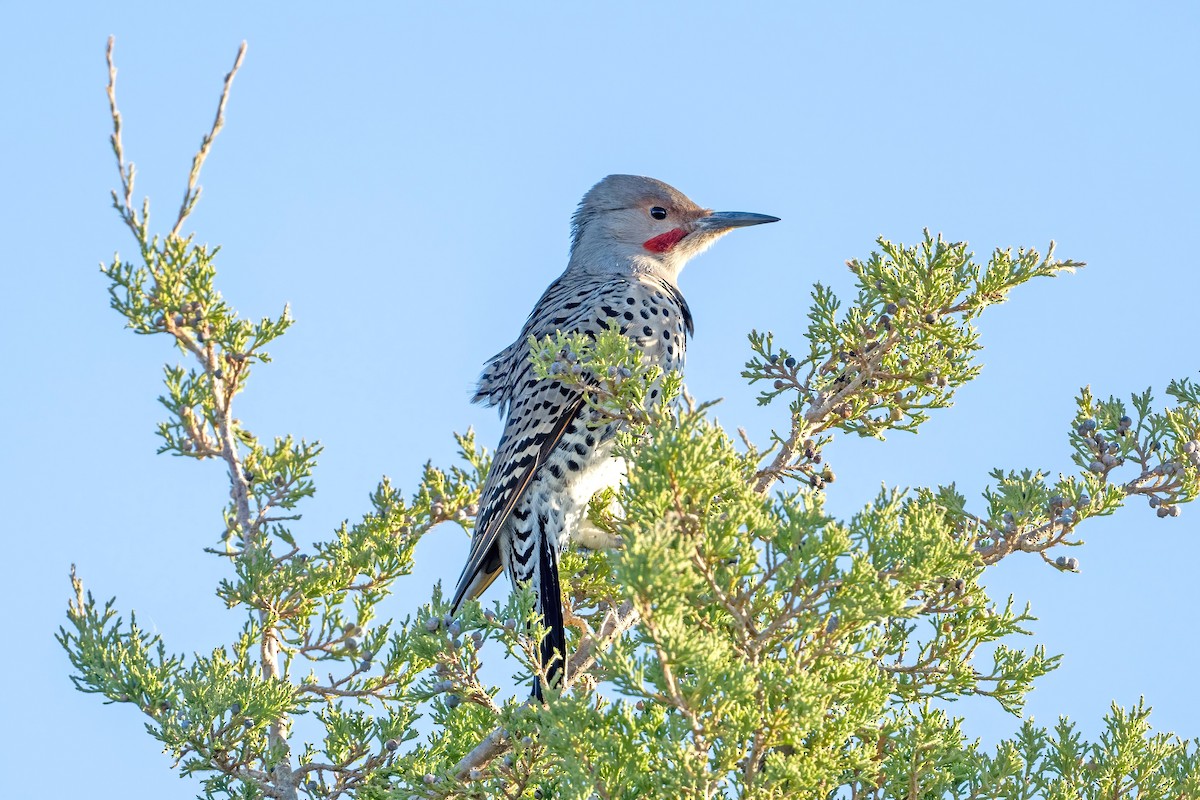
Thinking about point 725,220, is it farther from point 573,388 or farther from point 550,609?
point 550,609

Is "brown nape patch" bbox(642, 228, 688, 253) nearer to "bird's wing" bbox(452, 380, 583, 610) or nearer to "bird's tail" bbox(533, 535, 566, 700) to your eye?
"bird's wing" bbox(452, 380, 583, 610)

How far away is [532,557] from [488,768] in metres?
1.35

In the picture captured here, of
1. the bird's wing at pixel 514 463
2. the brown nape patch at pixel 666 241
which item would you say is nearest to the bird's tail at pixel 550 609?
the bird's wing at pixel 514 463

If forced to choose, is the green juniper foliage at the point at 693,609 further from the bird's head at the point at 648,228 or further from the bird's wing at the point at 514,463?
the bird's head at the point at 648,228

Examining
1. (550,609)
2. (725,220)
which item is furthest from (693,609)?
(725,220)

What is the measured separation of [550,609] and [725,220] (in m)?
2.72

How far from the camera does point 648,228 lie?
6.62m

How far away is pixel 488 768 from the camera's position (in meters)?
3.59

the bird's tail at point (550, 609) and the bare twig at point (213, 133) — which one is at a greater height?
the bare twig at point (213, 133)

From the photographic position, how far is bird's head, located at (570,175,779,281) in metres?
6.50

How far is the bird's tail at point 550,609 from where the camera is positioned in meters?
4.00

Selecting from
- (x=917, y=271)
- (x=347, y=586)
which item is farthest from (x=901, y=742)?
(x=347, y=586)

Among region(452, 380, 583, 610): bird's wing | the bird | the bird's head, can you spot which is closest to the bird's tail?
the bird

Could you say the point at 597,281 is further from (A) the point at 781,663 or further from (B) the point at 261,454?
(A) the point at 781,663
